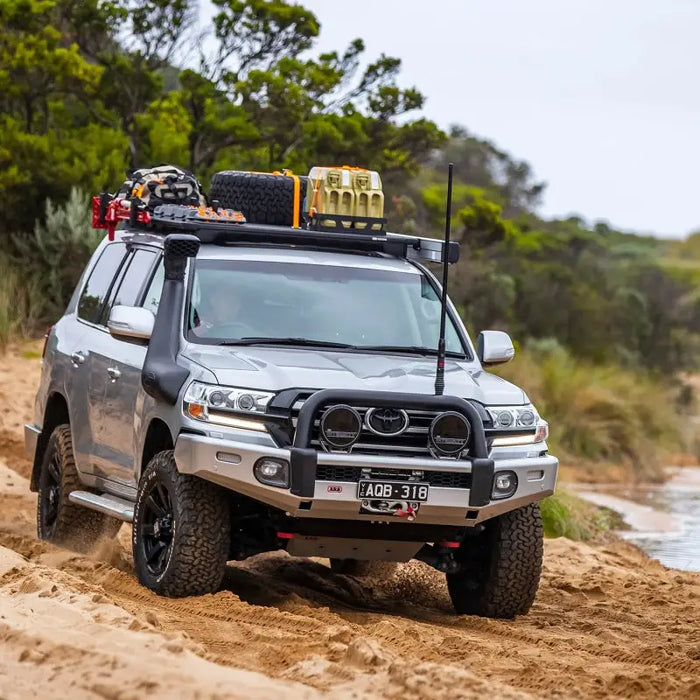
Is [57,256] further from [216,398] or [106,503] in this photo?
[216,398]


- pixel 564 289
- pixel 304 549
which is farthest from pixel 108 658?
pixel 564 289

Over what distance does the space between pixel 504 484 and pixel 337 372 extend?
0.94 metres

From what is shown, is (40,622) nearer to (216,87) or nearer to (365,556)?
(365,556)

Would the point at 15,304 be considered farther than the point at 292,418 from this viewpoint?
Yes

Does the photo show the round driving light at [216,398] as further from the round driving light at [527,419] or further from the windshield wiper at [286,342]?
the round driving light at [527,419]

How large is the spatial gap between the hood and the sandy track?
103 cm

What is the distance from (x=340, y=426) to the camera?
24.8 ft

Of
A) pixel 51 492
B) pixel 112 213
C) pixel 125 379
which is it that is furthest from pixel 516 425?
pixel 51 492

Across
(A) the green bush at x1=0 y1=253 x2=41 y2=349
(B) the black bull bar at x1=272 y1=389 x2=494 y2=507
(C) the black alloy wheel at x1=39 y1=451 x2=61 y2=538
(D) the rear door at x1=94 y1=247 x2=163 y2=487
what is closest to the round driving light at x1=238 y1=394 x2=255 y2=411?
(B) the black bull bar at x1=272 y1=389 x2=494 y2=507

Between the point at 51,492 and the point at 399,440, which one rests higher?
the point at 399,440

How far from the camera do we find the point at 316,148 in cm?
2111

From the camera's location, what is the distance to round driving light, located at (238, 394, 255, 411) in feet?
25.2

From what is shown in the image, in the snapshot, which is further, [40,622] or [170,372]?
[170,372]

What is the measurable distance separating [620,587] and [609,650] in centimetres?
305
